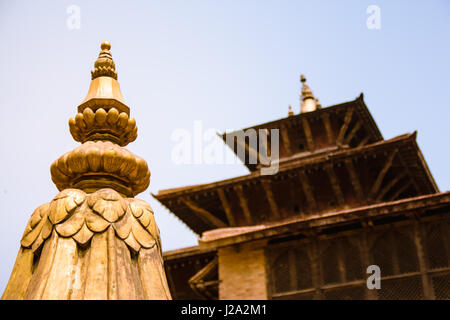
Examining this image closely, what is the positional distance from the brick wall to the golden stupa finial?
946cm

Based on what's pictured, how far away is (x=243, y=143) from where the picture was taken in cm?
2428

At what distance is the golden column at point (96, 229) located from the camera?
2508 mm

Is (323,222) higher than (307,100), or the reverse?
(307,100)

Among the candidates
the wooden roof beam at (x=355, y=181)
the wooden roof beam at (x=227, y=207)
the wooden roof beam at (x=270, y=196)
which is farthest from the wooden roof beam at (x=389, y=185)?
the wooden roof beam at (x=227, y=207)

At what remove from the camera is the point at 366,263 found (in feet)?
50.8

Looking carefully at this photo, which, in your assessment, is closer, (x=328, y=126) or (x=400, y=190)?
(x=400, y=190)

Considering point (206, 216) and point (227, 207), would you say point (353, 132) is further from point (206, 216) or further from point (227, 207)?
point (206, 216)

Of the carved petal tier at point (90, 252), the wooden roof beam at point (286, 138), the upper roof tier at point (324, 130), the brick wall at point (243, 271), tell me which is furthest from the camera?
the wooden roof beam at point (286, 138)

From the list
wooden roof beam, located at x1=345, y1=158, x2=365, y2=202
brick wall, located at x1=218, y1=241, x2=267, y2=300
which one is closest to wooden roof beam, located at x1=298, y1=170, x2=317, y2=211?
wooden roof beam, located at x1=345, y1=158, x2=365, y2=202

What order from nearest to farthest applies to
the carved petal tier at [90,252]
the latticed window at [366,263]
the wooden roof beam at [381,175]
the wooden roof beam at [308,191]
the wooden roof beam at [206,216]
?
1. the carved petal tier at [90,252]
2. the latticed window at [366,263]
3. the wooden roof beam at [381,175]
4. the wooden roof beam at [308,191]
5. the wooden roof beam at [206,216]

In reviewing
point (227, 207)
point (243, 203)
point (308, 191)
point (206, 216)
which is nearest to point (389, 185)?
point (308, 191)

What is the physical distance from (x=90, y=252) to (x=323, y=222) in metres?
13.2

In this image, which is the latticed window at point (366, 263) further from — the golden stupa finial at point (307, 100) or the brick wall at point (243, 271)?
the golden stupa finial at point (307, 100)

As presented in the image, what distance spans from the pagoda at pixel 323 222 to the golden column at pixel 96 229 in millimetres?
12625
